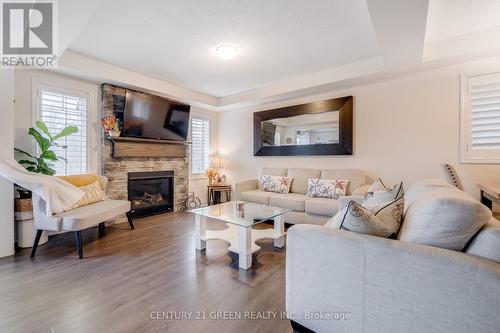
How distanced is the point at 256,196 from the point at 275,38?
7.98 ft

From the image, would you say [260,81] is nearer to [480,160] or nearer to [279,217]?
[279,217]

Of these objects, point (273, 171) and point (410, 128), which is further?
point (273, 171)

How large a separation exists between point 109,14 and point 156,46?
0.66 metres

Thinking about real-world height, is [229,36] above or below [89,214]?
above

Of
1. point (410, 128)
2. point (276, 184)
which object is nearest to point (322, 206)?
point (276, 184)

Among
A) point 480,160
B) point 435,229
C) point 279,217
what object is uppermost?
point 480,160

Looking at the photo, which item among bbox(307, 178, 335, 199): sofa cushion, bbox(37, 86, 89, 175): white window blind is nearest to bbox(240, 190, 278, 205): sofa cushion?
bbox(307, 178, 335, 199): sofa cushion

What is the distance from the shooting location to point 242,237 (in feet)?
7.30

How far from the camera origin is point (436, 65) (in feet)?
9.49

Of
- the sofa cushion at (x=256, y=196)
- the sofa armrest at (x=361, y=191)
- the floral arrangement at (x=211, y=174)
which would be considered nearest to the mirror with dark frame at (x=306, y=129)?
the sofa armrest at (x=361, y=191)

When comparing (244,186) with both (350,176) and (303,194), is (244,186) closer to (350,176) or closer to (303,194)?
(303,194)

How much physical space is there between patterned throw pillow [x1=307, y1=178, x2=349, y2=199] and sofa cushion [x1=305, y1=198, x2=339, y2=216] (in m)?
Answer: 0.17

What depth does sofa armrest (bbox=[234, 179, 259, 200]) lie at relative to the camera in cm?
418

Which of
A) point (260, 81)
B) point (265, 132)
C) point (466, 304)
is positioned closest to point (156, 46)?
point (260, 81)
